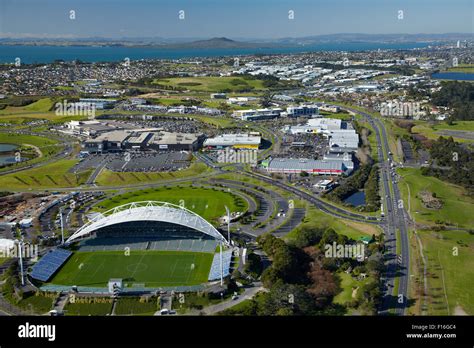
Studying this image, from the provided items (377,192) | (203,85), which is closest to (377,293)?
(377,192)

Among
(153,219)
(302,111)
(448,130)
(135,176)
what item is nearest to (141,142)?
(135,176)

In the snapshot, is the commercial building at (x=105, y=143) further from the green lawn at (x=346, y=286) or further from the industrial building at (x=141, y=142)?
the green lawn at (x=346, y=286)

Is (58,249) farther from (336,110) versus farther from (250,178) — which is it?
(336,110)

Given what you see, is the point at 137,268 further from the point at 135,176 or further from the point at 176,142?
the point at 176,142

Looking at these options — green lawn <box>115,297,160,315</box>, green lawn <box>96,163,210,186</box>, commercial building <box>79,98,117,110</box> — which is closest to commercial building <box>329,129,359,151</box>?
green lawn <box>96,163,210,186</box>

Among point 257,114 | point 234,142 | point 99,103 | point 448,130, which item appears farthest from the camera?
point 99,103

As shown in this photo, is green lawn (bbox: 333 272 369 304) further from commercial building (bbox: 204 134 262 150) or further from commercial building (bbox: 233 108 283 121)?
commercial building (bbox: 233 108 283 121)
